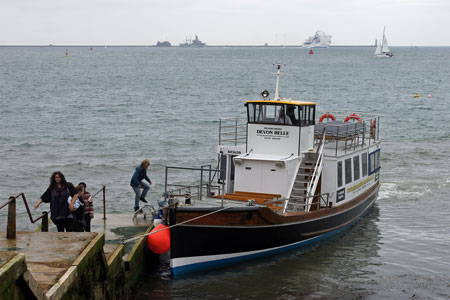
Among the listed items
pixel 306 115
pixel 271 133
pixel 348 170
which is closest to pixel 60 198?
pixel 271 133

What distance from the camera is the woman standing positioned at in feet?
43.6

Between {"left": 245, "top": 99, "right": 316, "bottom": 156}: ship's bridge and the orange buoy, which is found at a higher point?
{"left": 245, "top": 99, "right": 316, "bottom": 156}: ship's bridge

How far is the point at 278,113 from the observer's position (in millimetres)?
18578

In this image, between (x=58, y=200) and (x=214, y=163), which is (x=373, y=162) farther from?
(x=58, y=200)

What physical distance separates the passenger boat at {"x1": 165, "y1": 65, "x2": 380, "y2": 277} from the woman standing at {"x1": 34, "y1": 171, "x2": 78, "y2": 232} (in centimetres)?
259

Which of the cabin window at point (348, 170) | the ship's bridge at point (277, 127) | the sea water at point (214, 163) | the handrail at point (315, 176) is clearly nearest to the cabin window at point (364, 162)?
the cabin window at point (348, 170)

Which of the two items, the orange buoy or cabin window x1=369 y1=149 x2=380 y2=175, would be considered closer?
the orange buoy

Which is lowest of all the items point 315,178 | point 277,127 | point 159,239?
point 159,239

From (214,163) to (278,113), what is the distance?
528 inches

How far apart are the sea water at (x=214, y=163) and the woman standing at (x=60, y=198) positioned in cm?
263

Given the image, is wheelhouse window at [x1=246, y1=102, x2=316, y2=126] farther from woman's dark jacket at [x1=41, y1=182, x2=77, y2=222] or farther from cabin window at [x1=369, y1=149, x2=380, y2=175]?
woman's dark jacket at [x1=41, y1=182, x2=77, y2=222]

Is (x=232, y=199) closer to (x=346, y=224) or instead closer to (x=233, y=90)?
(x=346, y=224)

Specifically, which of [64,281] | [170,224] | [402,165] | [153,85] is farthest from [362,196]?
[153,85]

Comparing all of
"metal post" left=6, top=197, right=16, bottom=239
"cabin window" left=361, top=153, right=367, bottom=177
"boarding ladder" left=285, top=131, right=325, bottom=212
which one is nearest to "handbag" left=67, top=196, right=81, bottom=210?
"metal post" left=6, top=197, right=16, bottom=239
